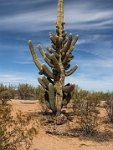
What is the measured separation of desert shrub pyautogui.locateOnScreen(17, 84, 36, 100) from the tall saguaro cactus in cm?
1573

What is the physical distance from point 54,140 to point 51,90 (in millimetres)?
3448


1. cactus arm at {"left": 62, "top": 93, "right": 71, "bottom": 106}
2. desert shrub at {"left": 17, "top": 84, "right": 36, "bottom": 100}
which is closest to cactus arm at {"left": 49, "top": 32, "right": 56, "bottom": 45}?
A: cactus arm at {"left": 62, "top": 93, "right": 71, "bottom": 106}

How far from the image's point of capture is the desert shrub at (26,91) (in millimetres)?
32112

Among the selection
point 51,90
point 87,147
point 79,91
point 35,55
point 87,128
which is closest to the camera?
point 87,147

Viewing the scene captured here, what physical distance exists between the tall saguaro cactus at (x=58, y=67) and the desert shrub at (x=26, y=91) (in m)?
A: 15.7

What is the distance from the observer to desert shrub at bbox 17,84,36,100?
105 feet

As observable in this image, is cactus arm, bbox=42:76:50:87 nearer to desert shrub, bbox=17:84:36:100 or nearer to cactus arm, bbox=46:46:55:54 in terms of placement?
cactus arm, bbox=46:46:55:54

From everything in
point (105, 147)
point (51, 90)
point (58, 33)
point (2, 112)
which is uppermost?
point (58, 33)

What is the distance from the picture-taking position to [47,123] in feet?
50.8

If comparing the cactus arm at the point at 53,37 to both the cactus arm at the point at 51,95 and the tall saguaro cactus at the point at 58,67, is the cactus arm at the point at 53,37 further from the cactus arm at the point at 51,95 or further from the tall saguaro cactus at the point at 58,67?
the cactus arm at the point at 51,95

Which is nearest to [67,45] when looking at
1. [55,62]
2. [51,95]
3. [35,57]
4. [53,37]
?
[53,37]

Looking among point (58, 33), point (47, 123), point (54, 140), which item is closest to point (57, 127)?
point (47, 123)

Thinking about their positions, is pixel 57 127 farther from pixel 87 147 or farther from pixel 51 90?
pixel 87 147

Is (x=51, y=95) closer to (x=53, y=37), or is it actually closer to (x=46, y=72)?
(x=46, y=72)
